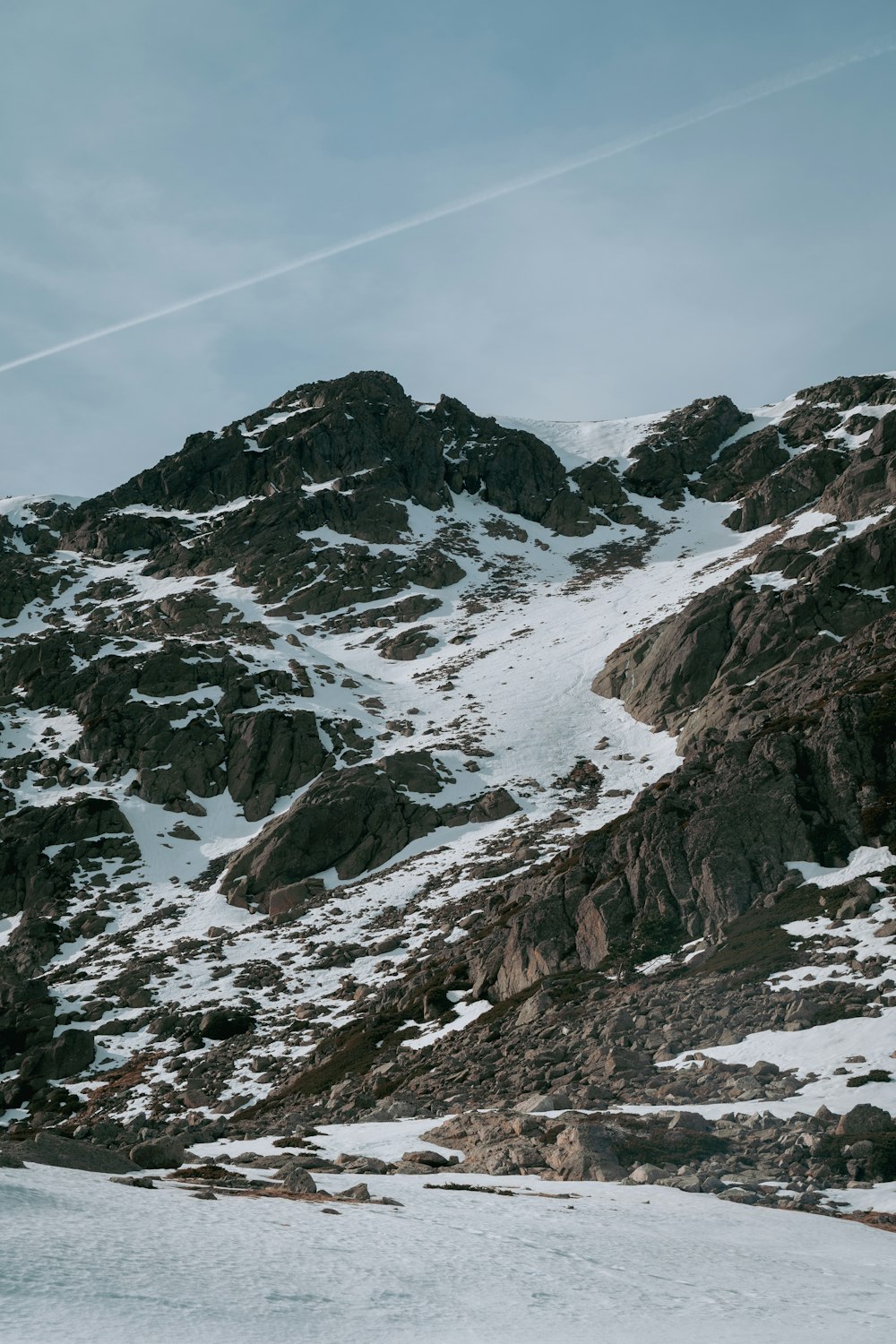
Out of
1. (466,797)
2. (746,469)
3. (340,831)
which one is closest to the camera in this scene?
(340,831)

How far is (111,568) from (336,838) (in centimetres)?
9427

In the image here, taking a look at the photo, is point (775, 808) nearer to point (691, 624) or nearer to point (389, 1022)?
point (389, 1022)

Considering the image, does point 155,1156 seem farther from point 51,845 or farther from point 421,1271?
point 51,845

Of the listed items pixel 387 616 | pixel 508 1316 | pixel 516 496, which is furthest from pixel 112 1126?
pixel 516 496

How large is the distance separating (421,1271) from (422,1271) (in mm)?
51

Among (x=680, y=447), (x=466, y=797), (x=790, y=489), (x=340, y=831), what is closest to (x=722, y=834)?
(x=466, y=797)

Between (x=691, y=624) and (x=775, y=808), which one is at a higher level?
(x=691, y=624)

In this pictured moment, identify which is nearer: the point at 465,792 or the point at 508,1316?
the point at 508,1316

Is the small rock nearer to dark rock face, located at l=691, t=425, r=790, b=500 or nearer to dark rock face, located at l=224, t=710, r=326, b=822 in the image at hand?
dark rock face, located at l=224, t=710, r=326, b=822

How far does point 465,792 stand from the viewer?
74500 millimetres

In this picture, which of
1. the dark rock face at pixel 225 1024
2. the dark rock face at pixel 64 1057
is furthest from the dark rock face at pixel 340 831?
the dark rock face at pixel 64 1057

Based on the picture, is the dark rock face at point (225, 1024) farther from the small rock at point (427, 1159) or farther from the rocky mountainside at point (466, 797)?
the small rock at point (427, 1159)

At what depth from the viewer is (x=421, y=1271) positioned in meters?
12.2

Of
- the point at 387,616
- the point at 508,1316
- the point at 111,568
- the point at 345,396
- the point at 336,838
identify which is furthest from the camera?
the point at 345,396
